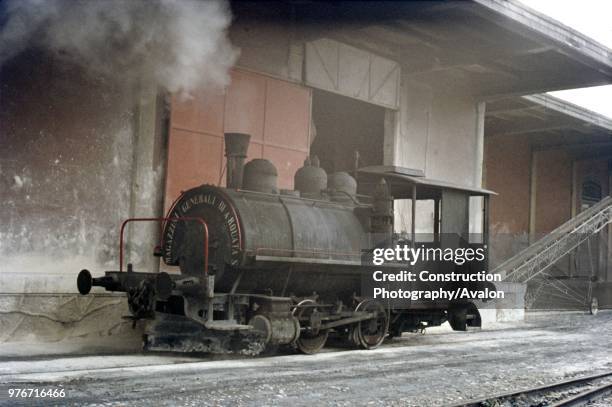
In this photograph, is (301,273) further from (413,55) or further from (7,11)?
(413,55)

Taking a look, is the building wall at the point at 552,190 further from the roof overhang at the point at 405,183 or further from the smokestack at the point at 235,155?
the smokestack at the point at 235,155

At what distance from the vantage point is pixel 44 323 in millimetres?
10914

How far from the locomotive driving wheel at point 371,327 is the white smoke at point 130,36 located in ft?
15.0

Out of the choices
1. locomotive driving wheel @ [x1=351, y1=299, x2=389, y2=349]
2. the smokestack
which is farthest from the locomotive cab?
the smokestack

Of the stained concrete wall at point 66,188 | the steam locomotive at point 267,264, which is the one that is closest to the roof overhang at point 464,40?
the stained concrete wall at point 66,188

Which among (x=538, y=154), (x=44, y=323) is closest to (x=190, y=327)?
(x=44, y=323)

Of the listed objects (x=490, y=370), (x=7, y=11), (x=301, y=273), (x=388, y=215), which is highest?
(x=7, y=11)

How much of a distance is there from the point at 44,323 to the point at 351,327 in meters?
4.35

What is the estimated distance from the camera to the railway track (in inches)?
284

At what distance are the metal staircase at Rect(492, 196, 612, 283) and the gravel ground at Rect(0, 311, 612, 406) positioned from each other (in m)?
8.78

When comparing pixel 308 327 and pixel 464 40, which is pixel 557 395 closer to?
pixel 308 327

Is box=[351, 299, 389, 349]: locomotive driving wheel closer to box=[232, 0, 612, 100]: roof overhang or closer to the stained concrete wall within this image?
the stained concrete wall

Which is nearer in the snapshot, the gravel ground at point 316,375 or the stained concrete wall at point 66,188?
the gravel ground at point 316,375

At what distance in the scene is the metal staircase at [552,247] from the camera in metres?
21.3
